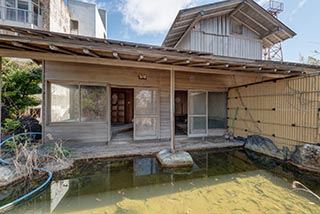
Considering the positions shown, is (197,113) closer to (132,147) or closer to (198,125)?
(198,125)

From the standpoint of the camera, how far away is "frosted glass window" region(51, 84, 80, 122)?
5125mm

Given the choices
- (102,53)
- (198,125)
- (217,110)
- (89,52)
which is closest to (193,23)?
(217,110)

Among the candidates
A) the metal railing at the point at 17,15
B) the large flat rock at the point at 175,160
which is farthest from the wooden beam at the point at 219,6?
the metal railing at the point at 17,15

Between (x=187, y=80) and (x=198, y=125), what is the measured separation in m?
1.94

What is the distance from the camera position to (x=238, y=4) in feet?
23.1

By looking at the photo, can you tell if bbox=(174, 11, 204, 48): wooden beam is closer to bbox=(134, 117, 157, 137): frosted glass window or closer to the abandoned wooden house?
the abandoned wooden house

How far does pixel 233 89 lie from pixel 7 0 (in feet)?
47.0

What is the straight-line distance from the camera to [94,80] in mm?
5414

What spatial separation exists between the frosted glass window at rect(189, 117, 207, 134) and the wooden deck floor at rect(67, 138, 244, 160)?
0.44m

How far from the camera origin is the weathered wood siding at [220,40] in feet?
24.3

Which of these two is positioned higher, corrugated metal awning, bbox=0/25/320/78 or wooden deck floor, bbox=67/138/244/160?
corrugated metal awning, bbox=0/25/320/78

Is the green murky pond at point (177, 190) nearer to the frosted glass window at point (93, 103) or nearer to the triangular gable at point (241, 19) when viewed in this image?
the frosted glass window at point (93, 103)

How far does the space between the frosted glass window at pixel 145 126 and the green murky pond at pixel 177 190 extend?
170 cm

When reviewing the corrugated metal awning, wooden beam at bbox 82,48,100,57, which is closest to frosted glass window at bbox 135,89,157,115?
the corrugated metal awning
